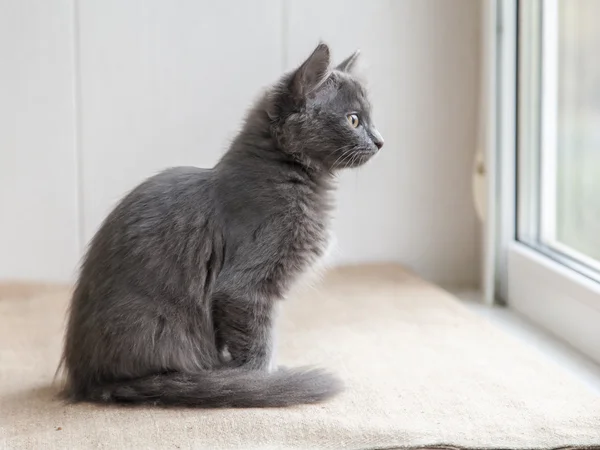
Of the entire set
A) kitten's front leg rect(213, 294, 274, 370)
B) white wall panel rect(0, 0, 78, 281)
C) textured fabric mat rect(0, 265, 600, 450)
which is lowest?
textured fabric mat rect(0, 265, 600, 450)

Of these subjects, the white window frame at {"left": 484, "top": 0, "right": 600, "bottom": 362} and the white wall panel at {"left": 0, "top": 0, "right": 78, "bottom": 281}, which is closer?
the white window frame at {"left": 484, "top": 0, "right": 600, "bottom": 362}

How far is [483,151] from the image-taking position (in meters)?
2.27

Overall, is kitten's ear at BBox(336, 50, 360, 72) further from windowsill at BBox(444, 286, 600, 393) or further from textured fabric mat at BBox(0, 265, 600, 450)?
windowsill at BBox(444, 286, 600, 393)

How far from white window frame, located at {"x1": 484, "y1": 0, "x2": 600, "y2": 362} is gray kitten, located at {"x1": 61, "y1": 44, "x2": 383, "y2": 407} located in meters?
0.70

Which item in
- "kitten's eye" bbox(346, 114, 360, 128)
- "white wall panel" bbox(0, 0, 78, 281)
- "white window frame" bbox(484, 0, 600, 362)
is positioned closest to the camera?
"kitten's eye" bbox(346, 114, 360, 128)

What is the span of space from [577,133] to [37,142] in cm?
129

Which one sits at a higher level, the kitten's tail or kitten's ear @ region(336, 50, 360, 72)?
kitten's ear @ region(336, 50, 360, 72)

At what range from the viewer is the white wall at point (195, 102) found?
87.7 inches

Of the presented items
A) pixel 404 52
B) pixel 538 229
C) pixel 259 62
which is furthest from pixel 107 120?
pixel 538 229

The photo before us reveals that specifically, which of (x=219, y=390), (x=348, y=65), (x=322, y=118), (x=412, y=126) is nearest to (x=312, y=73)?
(x=322, y=118)

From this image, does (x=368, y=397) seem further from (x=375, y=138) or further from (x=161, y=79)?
(x=161, y=79)

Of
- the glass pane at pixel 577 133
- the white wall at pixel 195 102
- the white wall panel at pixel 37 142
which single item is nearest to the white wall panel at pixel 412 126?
the white wall at pixel 195 102

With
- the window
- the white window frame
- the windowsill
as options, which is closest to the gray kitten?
the windowsill

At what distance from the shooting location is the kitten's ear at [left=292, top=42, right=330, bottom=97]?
1.40 metres
